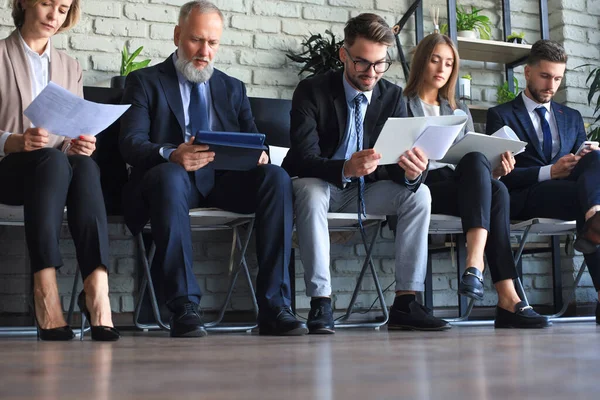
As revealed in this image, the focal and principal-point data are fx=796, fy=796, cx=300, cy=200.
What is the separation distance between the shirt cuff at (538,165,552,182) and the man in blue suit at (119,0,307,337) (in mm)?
1136

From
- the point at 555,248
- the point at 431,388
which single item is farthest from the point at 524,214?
the point at 431,388

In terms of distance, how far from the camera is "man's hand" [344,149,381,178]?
2408 mm

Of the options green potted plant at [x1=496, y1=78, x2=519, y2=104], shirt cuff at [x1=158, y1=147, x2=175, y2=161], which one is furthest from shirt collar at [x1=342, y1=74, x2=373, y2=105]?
green potted plant at [x1=496, y1=78, x2=519, y2=104]

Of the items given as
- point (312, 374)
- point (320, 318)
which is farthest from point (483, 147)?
point (312, 374)

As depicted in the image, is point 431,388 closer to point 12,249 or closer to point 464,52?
point 12,249

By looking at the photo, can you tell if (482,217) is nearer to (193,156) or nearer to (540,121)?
(540,121)

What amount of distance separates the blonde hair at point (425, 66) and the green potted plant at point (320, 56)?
1.89ft

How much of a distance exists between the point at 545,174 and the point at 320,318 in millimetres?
1239

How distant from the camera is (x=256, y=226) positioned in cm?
236

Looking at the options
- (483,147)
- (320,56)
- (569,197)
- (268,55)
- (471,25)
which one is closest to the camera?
(483,147)

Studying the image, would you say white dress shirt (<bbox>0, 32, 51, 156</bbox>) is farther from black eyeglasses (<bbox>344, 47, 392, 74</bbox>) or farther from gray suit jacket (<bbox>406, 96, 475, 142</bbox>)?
gray suit jacket (<bbox>406, 96, 475, 142</bbox>)

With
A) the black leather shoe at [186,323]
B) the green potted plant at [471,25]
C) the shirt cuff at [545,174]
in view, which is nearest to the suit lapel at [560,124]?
the shirt cuff at [545,174]

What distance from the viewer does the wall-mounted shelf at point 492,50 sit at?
3.92 m

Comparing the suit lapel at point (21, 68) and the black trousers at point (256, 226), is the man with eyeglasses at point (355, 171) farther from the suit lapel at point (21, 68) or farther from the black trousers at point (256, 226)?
the suit lapel at point (21, 68)
